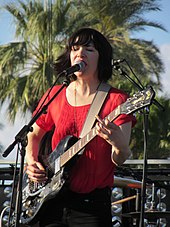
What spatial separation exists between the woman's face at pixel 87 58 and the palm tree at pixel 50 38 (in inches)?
737

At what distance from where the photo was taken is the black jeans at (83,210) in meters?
3.52

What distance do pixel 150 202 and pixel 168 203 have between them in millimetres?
349

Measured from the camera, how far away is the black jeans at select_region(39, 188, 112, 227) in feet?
11.5

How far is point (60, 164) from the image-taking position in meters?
3.70

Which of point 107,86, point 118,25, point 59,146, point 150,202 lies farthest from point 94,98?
point 118,25

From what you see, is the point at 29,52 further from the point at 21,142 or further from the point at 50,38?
the point at 21,142

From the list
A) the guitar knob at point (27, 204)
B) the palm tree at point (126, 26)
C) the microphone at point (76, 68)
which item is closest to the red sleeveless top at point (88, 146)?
the microphone at point (76, 68)

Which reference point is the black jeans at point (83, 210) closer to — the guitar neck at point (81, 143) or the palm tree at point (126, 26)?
the guitar neck at point (81, 143)

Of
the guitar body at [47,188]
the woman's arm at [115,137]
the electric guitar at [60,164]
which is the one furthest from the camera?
the guitar body at [47,188]

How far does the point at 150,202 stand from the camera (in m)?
6.54

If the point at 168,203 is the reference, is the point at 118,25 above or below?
above

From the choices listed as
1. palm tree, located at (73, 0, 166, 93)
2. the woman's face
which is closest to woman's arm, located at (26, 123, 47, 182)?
the woman's face

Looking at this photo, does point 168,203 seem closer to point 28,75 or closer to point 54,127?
point 54,127

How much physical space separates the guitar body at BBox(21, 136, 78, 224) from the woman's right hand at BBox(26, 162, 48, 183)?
0.04 meters
